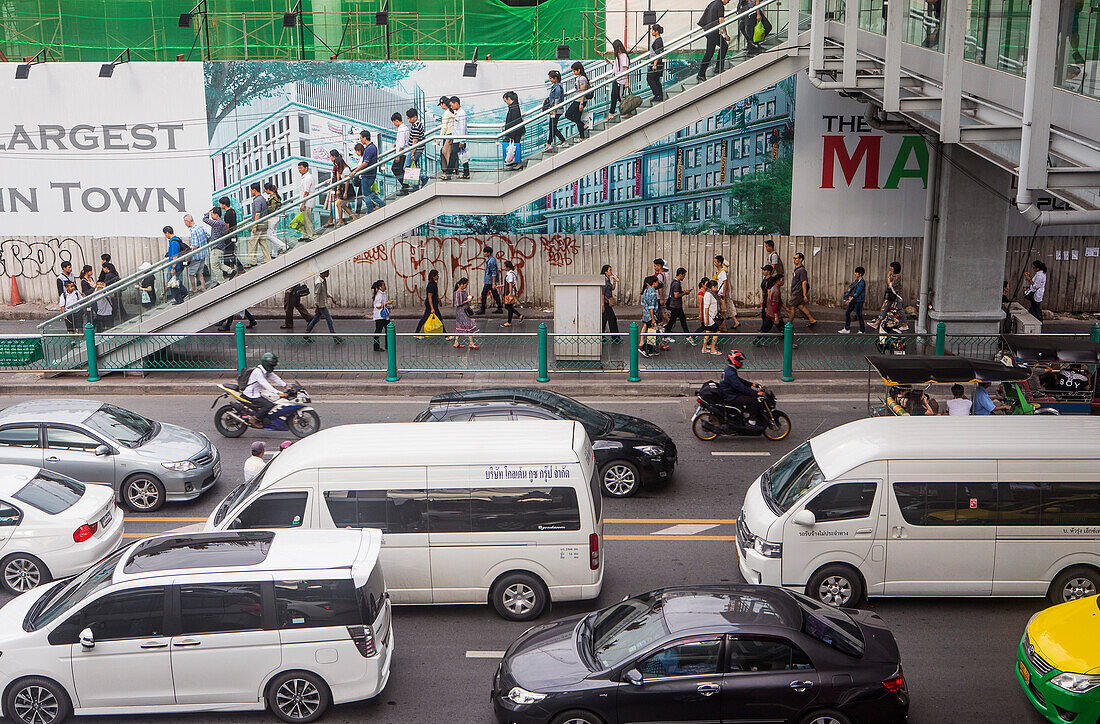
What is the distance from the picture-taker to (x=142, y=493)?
1338cm

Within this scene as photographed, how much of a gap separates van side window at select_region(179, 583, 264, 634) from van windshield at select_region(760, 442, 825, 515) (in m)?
5.41

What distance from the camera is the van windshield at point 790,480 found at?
413 inches

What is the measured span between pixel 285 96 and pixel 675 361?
13455 mm

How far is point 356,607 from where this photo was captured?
8273 mm

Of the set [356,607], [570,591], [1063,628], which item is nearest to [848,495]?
[1063,628]

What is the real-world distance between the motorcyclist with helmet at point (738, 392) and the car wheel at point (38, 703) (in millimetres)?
10535

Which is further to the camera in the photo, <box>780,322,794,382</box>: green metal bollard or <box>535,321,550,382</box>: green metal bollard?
<box>535,321,550,382</box>: green metal bollard

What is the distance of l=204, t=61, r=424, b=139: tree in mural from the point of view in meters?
25.9

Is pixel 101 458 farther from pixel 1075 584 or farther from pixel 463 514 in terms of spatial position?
pixel 1075 584

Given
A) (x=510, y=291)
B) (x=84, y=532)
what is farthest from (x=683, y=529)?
(x=510, y=291)

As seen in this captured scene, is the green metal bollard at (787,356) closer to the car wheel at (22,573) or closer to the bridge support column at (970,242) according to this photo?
the bridge support column at (970,242)

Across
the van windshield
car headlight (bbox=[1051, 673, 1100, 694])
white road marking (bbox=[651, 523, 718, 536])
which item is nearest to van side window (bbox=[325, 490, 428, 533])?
white road marking (bbox=[651, 523, 718, 536])

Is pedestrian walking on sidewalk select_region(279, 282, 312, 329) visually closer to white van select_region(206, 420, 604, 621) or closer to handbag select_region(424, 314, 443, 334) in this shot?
handbag select_region(424, 314, 443, 334)

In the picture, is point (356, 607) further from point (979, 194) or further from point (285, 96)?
point (285, 96)
